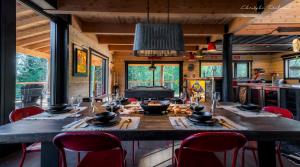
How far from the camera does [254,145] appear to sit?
2.06 meters

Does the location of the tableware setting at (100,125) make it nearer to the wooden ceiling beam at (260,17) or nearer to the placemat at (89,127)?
the placemat at (89,127)

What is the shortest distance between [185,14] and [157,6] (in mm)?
556

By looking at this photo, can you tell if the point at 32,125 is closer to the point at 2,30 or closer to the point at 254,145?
the point at 2,30

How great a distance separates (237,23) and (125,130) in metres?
3.94

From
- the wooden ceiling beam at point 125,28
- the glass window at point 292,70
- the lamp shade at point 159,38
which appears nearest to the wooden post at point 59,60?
the wooden ceiling beam at point 125,28

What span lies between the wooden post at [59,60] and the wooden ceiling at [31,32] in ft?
0.96

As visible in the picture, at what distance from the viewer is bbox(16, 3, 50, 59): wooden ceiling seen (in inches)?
121

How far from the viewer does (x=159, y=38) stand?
2.22m

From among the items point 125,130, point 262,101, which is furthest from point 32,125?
point 262,101

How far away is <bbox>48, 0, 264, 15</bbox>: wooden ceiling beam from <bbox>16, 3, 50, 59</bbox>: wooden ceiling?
1.49 feet

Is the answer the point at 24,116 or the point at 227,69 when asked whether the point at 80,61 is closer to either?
the point at 24,116

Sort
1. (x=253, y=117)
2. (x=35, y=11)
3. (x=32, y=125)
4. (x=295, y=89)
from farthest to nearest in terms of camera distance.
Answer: (x=295, y=89) < (x=35, y=11) < (x=253, y=117) < (x=32, y=125)

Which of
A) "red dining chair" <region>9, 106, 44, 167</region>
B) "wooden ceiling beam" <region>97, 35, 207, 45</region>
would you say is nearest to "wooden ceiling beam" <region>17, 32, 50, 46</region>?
"wooden ceiling beam" <region>97, 35, 207, 45</region>

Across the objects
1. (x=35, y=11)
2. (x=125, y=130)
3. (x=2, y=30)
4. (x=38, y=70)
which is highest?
(x=35, y=11)
